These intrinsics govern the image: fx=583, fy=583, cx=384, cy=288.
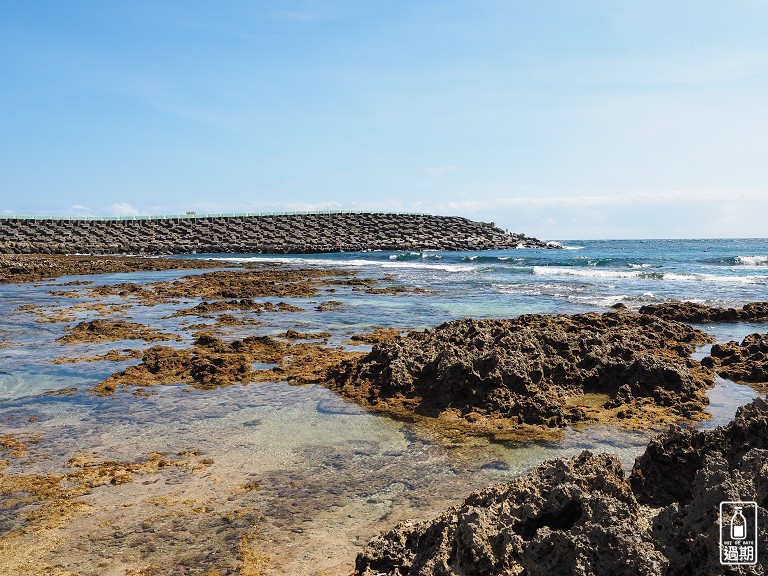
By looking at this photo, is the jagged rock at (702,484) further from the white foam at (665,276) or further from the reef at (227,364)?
the white foam at (665,276)

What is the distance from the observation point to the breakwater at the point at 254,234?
59938mm

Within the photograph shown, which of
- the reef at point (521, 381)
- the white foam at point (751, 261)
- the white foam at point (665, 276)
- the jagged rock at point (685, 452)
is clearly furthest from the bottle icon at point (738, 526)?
the white foam at point (751, 261)

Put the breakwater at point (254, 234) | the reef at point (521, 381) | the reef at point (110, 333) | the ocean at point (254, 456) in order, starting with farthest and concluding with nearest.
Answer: the breakwater at point (254, 234) < the reef at point (110, 333) < the reef at point (521, 381) < the ocean at point (254, 456)

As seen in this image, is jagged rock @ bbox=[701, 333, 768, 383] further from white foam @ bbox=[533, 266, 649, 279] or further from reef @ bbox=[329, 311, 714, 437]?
white foam @ bbox=[533, 266, 649, 279]

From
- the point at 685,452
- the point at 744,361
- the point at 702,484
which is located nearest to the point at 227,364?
the point at 685,452

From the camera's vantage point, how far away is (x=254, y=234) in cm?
6994

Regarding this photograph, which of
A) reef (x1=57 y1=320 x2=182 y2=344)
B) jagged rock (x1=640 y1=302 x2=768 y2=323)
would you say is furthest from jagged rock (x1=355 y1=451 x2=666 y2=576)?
jagged rock (x1=640 y1=302 x2=768 y2=323)

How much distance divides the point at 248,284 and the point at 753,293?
64.8 feet

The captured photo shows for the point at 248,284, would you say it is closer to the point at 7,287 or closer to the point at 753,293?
the point at 7,287

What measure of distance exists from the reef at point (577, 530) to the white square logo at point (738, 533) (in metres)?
0.03

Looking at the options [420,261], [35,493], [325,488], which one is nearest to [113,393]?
[35,493]

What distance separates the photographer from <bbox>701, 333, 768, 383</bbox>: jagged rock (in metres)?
8.76

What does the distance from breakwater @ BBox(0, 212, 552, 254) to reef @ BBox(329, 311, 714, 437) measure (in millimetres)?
50692

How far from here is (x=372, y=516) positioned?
4426mm
